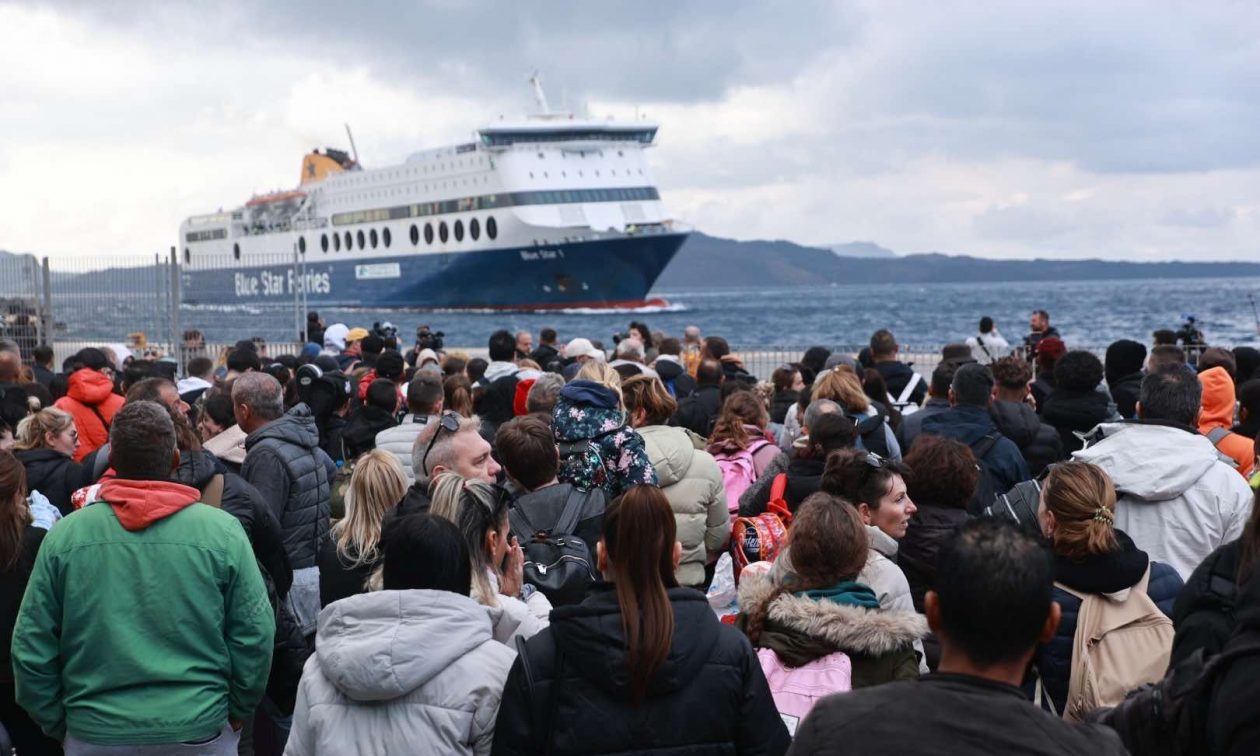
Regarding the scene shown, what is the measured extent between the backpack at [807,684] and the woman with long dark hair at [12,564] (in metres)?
2.23

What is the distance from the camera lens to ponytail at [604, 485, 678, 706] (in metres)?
2.69

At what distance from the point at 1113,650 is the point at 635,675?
1.45 m

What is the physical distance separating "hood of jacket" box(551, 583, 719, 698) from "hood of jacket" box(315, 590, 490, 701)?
11.7 inches

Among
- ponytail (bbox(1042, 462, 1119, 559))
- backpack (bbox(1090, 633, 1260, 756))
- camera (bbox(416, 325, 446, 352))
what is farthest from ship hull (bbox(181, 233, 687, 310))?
backpack (bbox(1090, 633, 1260, 756))

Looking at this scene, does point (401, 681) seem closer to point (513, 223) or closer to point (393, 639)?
point (393, 639)

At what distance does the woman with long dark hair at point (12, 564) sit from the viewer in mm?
3787

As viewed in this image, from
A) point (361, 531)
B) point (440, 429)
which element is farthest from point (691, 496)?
point (361, 531)

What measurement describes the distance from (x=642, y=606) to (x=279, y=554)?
6.67 feet

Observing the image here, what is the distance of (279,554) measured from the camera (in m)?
4.35

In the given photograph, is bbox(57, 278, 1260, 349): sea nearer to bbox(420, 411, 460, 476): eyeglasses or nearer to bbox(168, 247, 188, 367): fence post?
bbox(168, 247, 188, 367): fence post

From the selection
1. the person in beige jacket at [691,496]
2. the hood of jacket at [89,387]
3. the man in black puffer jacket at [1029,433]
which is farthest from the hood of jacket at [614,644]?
the hood of jacket at [89,387]

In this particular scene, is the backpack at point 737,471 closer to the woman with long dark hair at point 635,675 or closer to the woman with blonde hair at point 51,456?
the woman with blonde hair at point 51,456

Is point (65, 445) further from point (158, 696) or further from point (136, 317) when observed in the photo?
point (136, 317)

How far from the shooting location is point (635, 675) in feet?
8.84
